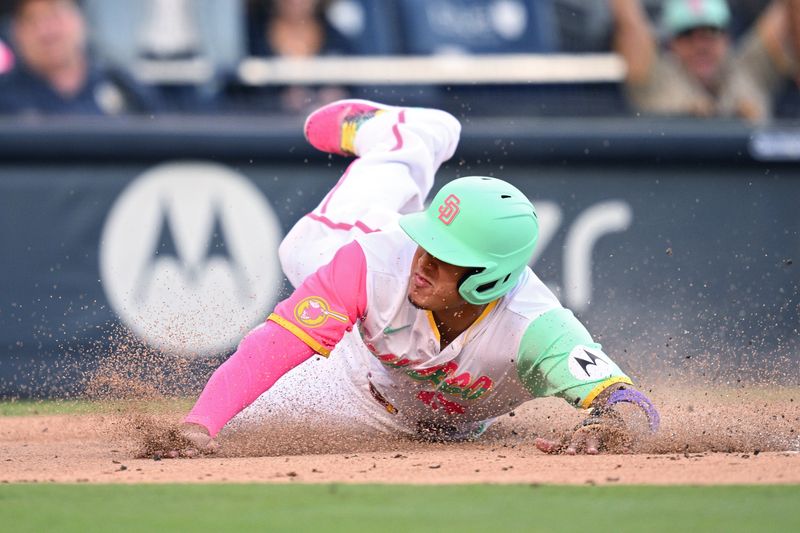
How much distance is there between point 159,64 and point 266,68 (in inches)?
28.5

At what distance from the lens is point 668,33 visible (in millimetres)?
8984

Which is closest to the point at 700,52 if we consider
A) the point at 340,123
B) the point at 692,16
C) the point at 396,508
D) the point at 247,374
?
the point at 692,16

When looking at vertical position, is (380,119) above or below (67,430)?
above

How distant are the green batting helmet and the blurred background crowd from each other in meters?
3.89

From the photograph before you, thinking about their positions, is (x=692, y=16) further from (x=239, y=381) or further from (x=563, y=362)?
(x=239, y=381)

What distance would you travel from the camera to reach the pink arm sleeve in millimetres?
4504

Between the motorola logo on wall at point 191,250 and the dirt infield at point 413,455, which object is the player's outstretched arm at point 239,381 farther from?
the motorola logo on wall at point 191,250

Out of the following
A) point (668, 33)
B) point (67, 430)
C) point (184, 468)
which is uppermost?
point (668, 33)

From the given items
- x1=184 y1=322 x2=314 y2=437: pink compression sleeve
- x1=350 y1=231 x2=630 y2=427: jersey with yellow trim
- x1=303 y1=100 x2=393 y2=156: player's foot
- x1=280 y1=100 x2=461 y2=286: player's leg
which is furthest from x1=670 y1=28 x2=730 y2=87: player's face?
x1=184 y1=322 x2=314 y2=437: pink compression sleeve

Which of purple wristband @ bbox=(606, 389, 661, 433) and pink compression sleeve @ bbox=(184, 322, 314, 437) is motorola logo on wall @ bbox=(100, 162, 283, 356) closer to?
pink compression sleeve @ bbox=(184, 322, 314, 437)

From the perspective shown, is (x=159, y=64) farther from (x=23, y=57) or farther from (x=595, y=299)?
(x=595, y=299)

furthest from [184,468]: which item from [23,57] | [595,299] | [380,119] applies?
[23,57]

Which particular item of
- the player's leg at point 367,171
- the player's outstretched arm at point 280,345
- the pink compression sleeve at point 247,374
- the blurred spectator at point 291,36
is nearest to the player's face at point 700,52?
the blurred spectator at point 291,36

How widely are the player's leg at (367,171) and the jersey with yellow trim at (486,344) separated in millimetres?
785
